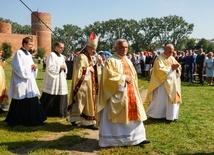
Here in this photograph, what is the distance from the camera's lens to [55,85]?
7.98 metres

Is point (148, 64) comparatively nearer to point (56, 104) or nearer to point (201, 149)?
point (56, 104)

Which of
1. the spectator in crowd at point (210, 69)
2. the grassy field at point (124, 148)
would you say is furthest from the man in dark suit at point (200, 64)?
the grassy field at point (124, 148)

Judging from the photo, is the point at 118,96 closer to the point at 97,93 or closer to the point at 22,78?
the point at 97,93

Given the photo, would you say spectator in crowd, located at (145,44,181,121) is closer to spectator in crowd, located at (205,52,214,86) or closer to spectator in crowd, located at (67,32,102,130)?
spectator in crowd, located at (67,32,102,130)

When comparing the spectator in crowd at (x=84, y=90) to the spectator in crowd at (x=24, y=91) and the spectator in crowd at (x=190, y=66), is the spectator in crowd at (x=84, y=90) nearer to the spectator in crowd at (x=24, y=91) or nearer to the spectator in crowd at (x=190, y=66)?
the spectator in crowd at (x=24, y=91)

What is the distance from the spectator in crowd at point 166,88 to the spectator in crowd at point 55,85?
2.31 m

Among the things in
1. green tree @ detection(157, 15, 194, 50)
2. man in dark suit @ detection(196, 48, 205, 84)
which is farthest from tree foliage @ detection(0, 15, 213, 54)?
man in dark suit @ detection(196, 48, 205, 84)

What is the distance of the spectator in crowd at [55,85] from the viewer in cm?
793

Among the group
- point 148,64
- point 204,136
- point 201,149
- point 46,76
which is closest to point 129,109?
point 201,149

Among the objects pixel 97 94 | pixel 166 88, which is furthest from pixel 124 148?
pixel 166 88

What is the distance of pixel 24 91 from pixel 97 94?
166 centimetres

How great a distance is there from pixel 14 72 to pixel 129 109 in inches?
117

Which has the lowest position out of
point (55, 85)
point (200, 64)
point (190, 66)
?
point (55, 85)

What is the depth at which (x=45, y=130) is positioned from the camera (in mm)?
6973
